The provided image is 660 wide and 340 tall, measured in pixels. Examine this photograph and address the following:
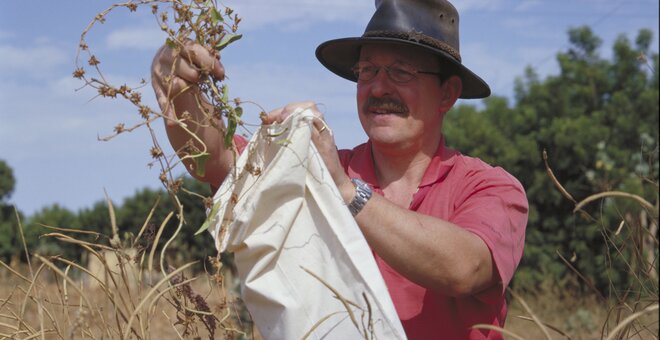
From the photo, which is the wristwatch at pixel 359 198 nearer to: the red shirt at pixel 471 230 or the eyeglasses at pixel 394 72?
the red shirt at pixel 471 230

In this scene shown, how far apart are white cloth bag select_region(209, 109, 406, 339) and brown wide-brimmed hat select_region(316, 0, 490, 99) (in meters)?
0.74

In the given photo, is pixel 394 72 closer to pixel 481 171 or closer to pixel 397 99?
pixel 397 99

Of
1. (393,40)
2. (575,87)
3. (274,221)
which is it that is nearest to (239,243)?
(274,221)

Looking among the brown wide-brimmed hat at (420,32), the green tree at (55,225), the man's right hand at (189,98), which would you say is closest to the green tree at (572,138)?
the green tree at (55,225)

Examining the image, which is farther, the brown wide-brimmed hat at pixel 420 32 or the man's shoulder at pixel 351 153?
the man's shoulder at pixel 351 153

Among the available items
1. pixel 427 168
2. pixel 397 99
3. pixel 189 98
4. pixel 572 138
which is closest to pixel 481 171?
pixel 427 168

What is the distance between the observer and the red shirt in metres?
2.40

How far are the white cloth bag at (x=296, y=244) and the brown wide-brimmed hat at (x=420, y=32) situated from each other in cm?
74

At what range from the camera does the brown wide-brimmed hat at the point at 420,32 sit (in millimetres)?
2773

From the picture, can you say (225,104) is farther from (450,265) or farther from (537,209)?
(537,209)

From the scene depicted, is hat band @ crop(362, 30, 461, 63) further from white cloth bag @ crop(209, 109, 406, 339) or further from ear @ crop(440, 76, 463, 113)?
white cloth bag @ crop(209, 109, 406, 339)

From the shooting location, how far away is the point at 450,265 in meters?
2.21

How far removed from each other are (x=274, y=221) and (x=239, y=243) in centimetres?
9

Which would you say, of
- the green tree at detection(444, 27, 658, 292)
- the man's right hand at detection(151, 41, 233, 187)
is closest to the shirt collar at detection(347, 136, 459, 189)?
the man's right hand at detection(151, 41, 233, 187)
